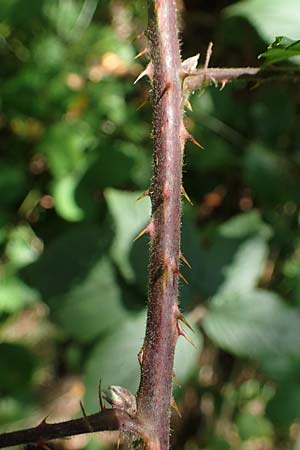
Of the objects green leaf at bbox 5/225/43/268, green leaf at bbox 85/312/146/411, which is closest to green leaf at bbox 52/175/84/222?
green leaf at bbox 5/225/43/268

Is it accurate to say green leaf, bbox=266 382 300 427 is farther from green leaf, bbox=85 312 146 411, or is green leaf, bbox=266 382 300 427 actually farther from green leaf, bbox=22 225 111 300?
green leaf, bbox=22 225 111 300

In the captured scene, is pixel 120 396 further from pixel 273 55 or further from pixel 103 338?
pixel 103 338

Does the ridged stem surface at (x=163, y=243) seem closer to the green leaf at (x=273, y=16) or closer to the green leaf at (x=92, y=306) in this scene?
the green leaf at (x=273, y=16)

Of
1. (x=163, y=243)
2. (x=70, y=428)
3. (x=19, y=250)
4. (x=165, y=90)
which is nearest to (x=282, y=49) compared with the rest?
(x=165, y=90)

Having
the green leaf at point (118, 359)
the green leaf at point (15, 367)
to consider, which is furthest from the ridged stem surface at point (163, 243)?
the green leaf at point (15, 367)

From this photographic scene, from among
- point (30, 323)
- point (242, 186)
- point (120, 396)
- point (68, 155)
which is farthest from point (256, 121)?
point (120, 396)
